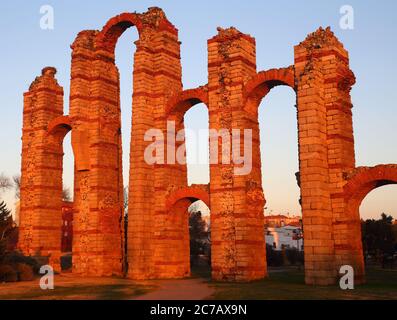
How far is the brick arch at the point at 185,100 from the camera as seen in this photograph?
22312 mm

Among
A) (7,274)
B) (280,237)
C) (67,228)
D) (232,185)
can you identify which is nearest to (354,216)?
(232,185)

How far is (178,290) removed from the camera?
52.4ft

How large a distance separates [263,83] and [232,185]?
180 inches

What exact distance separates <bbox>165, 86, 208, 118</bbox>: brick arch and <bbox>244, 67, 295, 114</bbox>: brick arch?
7.13ft

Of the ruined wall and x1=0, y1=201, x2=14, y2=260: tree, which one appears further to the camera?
the ruined wall

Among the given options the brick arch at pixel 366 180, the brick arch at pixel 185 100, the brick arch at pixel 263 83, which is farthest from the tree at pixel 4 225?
the brick arch at pixel 366 180

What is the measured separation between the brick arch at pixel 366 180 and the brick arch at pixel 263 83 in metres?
4.47

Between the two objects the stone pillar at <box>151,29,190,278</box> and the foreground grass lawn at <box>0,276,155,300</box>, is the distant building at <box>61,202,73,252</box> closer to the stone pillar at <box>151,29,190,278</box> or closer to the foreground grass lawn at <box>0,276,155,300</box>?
the stone pillar at <box>151,29,190,278</box>

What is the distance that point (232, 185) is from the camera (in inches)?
797

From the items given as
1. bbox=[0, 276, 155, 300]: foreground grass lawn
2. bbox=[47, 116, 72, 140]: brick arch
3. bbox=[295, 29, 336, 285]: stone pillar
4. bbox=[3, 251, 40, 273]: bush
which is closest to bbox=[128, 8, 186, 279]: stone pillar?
bbox=[0, 276, 155, 300]: foreground grass lawn

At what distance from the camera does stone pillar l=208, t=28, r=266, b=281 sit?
19688 mm

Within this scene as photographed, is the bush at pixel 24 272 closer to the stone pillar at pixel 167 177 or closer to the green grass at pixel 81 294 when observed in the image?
the green grass at pixel 81 294

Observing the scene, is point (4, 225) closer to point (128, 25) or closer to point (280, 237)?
point (128, 25)
